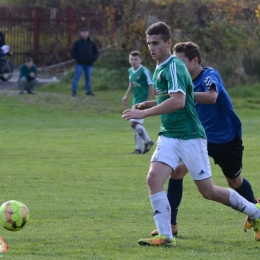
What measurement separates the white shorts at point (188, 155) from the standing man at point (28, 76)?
17339mm

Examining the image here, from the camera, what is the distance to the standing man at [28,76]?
23.4 metres

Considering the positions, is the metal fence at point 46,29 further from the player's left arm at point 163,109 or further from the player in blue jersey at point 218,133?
the player's left arm at point 163,109

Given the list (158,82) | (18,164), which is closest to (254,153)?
(18,164)

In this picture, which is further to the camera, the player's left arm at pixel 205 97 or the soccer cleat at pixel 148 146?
the soccer cleat at pixel 148 146

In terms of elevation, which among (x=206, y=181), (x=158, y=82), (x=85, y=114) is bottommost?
(x=85, y=114)

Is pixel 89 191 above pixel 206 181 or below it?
below

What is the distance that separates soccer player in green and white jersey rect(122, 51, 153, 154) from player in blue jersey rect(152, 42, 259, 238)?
7102mm

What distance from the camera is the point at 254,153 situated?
47.1 feet

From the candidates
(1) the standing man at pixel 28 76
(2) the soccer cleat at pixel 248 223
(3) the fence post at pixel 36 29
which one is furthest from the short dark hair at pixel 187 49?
(3) the fence post at pixel 36 29

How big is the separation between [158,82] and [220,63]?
2085 centimetres

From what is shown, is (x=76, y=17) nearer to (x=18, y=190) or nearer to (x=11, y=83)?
(x=11, y=83)

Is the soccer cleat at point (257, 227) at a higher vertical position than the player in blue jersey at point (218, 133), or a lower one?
lower

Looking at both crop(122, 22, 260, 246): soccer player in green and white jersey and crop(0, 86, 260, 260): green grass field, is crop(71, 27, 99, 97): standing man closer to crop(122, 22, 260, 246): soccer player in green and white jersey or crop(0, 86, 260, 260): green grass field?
crop(0, 86, 260, 260): green grass field

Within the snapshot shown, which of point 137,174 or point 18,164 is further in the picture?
point 18,164
